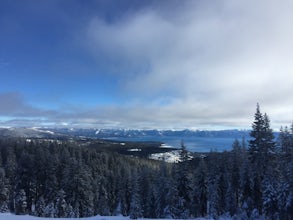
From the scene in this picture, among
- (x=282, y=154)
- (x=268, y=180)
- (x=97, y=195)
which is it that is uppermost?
(x=282, y=154)

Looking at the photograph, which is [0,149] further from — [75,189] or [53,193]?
[75,189]

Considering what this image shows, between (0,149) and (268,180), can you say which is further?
(0,149)

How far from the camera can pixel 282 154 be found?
44406 mm

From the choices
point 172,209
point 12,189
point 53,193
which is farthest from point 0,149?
point 172,209

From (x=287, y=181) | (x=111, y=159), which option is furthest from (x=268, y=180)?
(x=111, y=159)

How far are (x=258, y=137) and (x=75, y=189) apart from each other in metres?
36.9

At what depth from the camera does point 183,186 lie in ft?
162

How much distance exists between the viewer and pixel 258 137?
142 feet

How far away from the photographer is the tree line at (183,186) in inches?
1688

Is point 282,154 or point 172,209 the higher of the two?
point 282,154

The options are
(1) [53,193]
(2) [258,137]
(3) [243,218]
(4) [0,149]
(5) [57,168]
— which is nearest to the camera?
(2) [258,137]

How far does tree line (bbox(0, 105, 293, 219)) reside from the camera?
42.9 m

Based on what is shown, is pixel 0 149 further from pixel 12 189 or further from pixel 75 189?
pixel 75 189

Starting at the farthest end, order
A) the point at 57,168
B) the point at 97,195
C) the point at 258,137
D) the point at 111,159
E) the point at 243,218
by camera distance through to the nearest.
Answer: the point at 111,159 < the point at 97,195 < the point at 57,168 < the point at 243,218 < the point at 258,137
